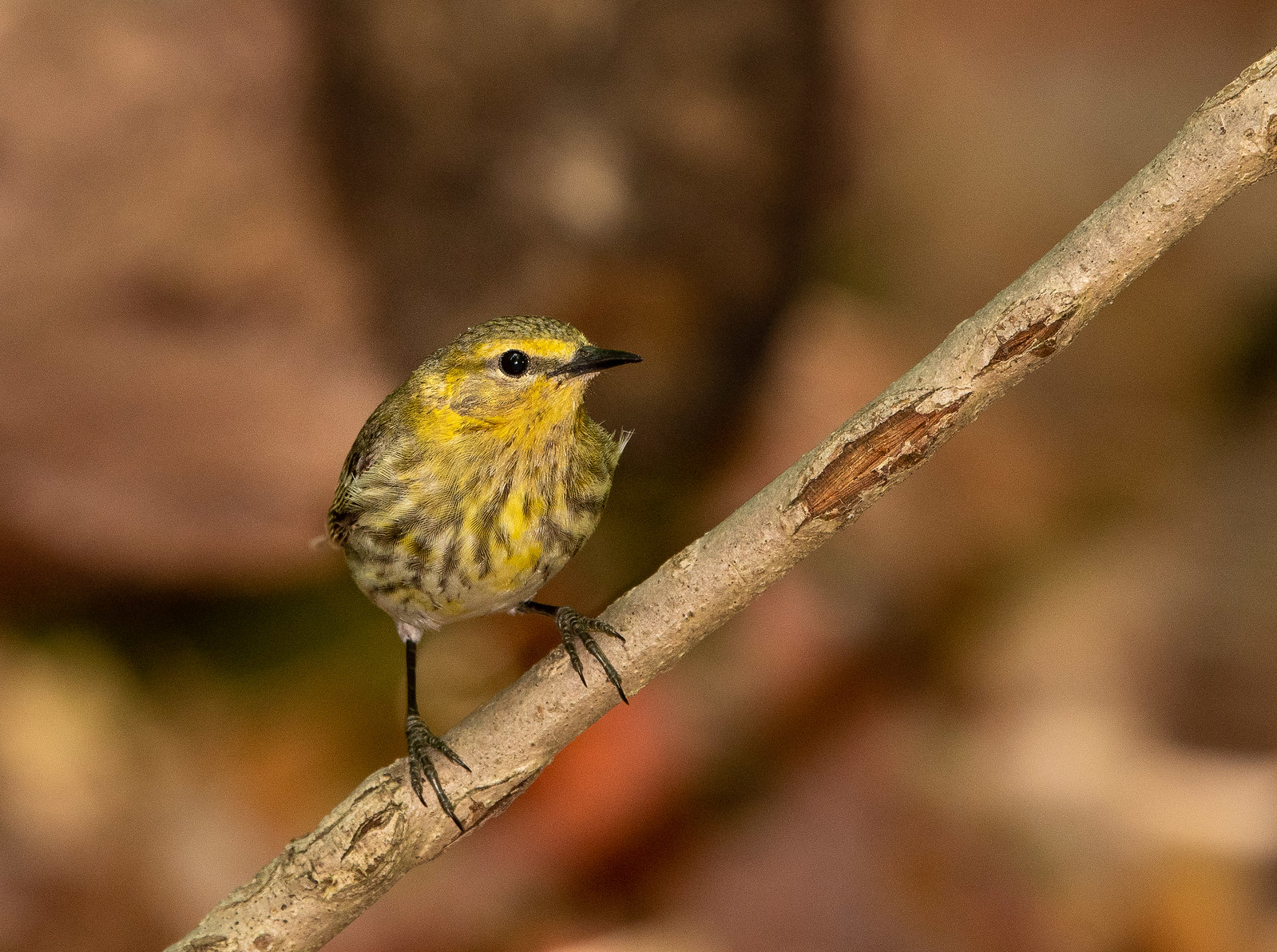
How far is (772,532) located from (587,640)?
380 millimetres

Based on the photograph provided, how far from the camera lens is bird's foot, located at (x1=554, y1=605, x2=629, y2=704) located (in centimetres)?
170

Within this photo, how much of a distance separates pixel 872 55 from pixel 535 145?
1.31 metres

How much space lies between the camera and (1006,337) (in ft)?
4.62

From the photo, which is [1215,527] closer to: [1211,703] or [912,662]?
[1211,703]

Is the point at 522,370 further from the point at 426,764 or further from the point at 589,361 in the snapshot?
the point at 426,764

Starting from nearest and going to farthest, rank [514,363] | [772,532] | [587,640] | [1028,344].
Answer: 1. [1028,344]
2. [772,532]
3. [587,640]
4. [514,363]

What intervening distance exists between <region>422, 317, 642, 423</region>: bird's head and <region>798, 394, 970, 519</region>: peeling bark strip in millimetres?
472

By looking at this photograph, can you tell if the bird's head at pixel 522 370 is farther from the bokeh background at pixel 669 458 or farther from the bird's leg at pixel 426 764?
the bokeh background at pixel 669 458

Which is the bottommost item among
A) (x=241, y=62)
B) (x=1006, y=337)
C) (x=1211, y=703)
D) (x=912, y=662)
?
(x=1211, y=703)

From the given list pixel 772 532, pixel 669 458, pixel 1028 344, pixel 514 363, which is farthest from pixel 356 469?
pixel 669 458

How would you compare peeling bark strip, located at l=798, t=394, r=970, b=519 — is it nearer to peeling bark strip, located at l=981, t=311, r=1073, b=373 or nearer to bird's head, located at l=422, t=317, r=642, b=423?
peeling bark strip, located at l=981, t=311, r=1073, b=373

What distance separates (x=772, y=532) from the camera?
1540 millimetres

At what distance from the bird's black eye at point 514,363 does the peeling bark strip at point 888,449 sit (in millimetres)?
611

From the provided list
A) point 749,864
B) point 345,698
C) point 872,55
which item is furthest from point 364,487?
point 872,55
